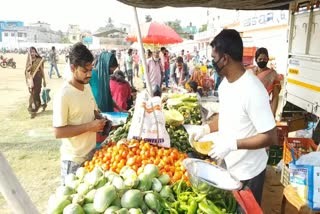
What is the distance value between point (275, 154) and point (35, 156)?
435cm

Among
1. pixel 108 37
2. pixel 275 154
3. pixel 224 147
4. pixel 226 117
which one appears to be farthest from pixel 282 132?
pixel 108 37

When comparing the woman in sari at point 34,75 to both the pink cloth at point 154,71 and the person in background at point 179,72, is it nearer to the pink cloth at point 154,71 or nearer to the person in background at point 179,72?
the pink cloth at point 154,71

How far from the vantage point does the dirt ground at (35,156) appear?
4797 millimetres

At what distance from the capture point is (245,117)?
2.40m

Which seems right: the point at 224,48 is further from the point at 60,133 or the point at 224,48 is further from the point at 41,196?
the point at 41,196

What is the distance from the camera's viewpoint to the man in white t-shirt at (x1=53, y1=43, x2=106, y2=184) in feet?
9.06

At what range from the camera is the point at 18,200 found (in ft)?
5.00

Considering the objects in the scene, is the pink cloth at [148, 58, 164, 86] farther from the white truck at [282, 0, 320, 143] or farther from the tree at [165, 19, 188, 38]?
the tree at [165, 19, 188, 38]

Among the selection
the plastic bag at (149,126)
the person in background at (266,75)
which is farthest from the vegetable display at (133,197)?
the person in background at (266,75)

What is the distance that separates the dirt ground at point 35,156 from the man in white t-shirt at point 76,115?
1872 millimetres

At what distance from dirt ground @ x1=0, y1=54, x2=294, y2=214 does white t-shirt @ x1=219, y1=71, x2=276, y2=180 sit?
159 cm

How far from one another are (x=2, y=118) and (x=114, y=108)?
6.43 meters

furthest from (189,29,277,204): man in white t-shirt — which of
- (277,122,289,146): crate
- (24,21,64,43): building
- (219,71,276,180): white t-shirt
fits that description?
(24,21,64,43): building

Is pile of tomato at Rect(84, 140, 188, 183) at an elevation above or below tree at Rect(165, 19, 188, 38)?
below
